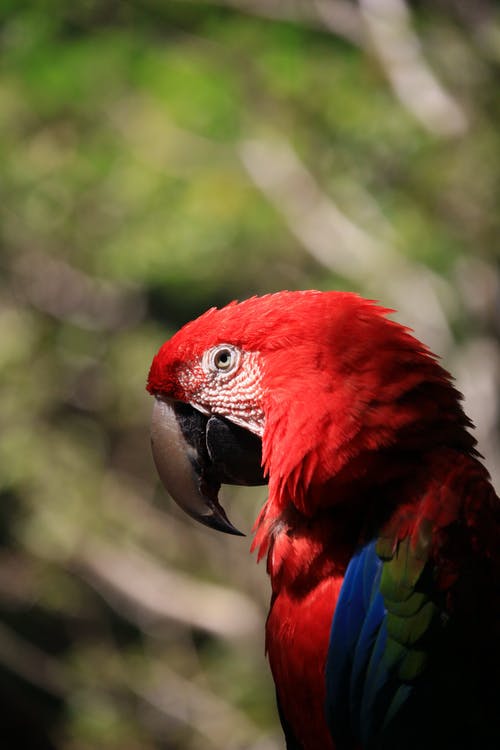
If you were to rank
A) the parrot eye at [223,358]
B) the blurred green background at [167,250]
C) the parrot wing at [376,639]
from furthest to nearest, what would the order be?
1. the blurred green background at [167,250]
2. the parrot eye at [223,358]
3. the parrot wing at [376,639]

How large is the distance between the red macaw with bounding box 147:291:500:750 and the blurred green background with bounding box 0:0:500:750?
182cm

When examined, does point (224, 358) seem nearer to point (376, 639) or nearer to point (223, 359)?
point (223, 359)

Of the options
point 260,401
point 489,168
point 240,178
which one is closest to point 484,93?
point 489,168

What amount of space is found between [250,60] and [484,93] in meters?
1.07

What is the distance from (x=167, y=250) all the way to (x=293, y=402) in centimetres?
274

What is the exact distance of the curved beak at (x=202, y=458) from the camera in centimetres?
131

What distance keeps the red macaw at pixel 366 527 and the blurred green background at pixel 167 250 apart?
5.97 ft

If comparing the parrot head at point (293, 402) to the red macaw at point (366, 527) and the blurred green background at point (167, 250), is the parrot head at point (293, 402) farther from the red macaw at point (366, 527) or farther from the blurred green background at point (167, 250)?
the blurred green background at point (167, 250)

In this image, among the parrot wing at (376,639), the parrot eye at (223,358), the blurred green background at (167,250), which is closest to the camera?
the parrot wing at (376,639)

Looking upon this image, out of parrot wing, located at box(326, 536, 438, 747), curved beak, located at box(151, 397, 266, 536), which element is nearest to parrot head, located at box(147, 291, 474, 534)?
curved beak, located at box(151, 397, 266, 536)

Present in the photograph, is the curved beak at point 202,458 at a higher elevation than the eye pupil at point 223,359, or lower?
lower

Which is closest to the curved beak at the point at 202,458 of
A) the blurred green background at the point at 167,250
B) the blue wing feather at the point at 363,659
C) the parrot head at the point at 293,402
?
the parrot head at the point at 293,402

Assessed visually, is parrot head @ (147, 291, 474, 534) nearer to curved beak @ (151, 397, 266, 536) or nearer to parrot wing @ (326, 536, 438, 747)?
curved beak @ (151, 397, 266, 536)

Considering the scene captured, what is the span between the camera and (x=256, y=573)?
3686mm
